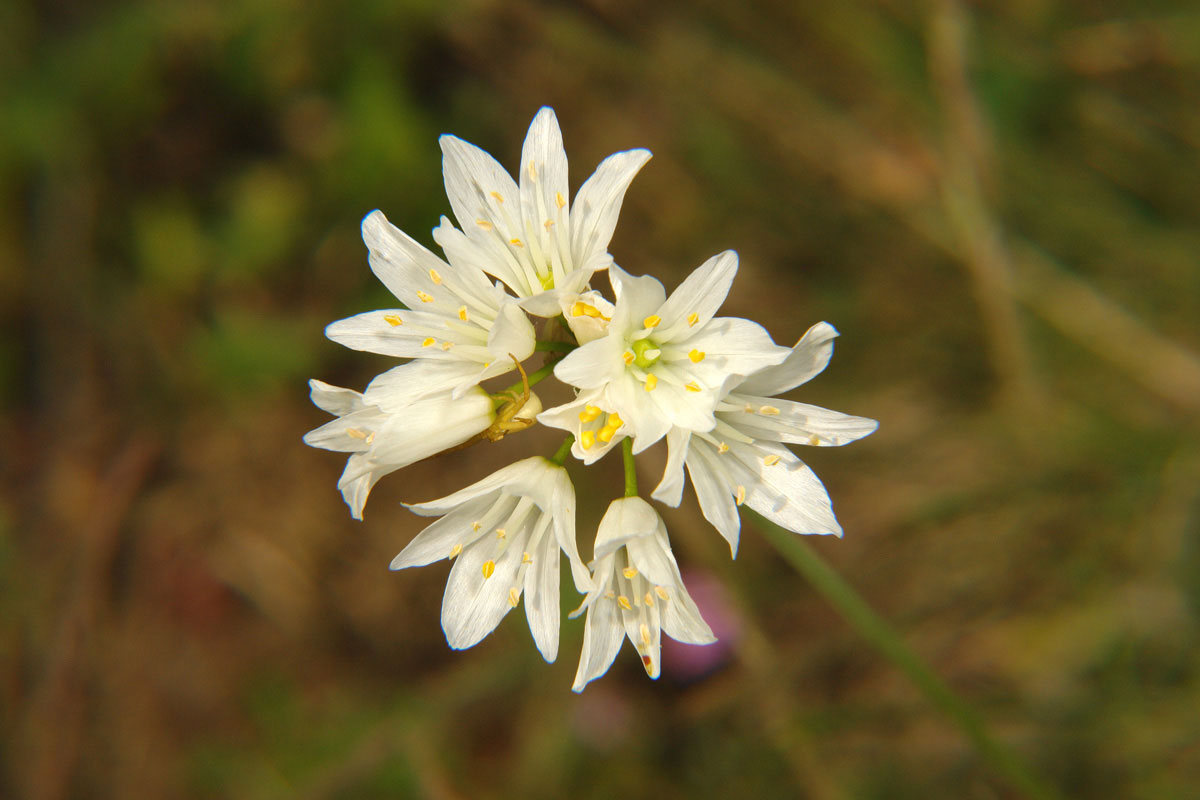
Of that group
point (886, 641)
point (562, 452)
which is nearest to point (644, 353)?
point (562, 452)

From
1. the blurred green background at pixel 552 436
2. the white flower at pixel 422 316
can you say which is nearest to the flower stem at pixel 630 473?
the white flower at pixel 422 316

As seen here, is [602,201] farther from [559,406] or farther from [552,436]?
[552,436]

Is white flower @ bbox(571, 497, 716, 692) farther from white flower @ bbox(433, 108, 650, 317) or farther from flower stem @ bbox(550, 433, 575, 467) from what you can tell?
white flower @ bbox(433, 108, 650, 317)

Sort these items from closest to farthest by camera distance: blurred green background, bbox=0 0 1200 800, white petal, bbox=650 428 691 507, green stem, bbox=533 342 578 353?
white petal, bbox=650 428 691 507, green stem, bbox=533 342 578 353, blurred green background, bbox=0 0 1200 800

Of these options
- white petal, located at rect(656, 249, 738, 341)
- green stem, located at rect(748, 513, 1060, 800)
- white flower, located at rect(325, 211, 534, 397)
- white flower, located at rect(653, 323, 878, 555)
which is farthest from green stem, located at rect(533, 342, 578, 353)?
green stem, located at rect(748, 513, 1060, 800)

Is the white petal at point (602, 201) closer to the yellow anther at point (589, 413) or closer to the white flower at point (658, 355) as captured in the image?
the white flower at point (658, 355)

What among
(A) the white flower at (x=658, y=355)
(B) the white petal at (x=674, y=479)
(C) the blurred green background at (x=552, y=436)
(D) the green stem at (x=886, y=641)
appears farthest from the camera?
(C) the blurred green background at (x=552, y=436)

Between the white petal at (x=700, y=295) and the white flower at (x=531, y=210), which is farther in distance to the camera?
the white flower at (x=531, y=210)
